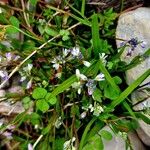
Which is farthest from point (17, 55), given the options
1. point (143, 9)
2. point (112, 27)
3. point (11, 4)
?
point (143, 9)

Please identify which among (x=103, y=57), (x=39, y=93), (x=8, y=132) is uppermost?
(x=103, y=57)

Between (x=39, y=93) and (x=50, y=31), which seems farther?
(x=50, y=31)

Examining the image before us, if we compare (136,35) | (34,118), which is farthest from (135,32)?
(34,118)

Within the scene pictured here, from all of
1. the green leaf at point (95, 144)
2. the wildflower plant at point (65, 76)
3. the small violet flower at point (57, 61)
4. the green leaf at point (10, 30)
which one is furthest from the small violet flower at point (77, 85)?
the green leaf at point (10, 30)

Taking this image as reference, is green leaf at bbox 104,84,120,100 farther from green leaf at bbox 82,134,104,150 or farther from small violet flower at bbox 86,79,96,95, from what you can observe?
green leaf at bbox 82,134,104,150

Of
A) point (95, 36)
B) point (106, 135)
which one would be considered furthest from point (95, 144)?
point (95, 36)

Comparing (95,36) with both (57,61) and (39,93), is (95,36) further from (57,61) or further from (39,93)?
(39,93)

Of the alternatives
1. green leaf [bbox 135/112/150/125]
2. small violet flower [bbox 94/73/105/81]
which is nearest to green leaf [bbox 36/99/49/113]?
small violet flower [bbox 94/73/105/81]

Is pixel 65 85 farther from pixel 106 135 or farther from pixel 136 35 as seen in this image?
pixel 136 35

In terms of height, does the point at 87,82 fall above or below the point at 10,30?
below

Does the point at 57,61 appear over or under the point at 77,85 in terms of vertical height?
over
